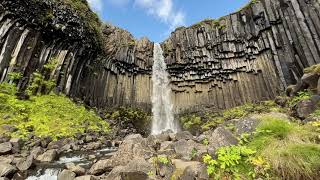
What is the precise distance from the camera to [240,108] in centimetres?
2877

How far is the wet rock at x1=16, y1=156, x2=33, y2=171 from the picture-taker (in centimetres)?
924

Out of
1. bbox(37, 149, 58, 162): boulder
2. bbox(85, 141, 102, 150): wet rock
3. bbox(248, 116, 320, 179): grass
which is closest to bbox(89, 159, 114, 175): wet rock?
bbox(248, 116, 320, 179): grass

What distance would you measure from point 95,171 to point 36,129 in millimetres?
8992

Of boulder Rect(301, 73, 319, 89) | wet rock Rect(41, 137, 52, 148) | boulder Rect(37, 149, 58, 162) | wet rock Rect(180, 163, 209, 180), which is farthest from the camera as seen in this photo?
boulder Rect(301, 73, 319, 89)

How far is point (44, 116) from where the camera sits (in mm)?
17000

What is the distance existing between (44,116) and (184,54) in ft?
66.1

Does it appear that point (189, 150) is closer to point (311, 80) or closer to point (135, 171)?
point (135, 171)

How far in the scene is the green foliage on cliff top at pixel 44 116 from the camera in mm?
15062

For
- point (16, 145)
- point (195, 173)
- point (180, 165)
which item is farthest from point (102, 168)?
point (16, 145)

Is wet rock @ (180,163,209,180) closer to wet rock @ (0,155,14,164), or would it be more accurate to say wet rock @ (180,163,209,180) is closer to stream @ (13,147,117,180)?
stream @ (13,147,117,180)

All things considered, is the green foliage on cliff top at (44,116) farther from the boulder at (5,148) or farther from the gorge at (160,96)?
the boulder at (5,148)

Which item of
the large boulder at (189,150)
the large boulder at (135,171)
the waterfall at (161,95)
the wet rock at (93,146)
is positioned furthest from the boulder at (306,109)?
the waterfall at (161,95)

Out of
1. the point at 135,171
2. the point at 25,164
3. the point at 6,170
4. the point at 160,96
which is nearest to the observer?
the point at 135,171

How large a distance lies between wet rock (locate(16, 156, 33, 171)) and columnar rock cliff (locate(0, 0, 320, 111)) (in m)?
11.0
